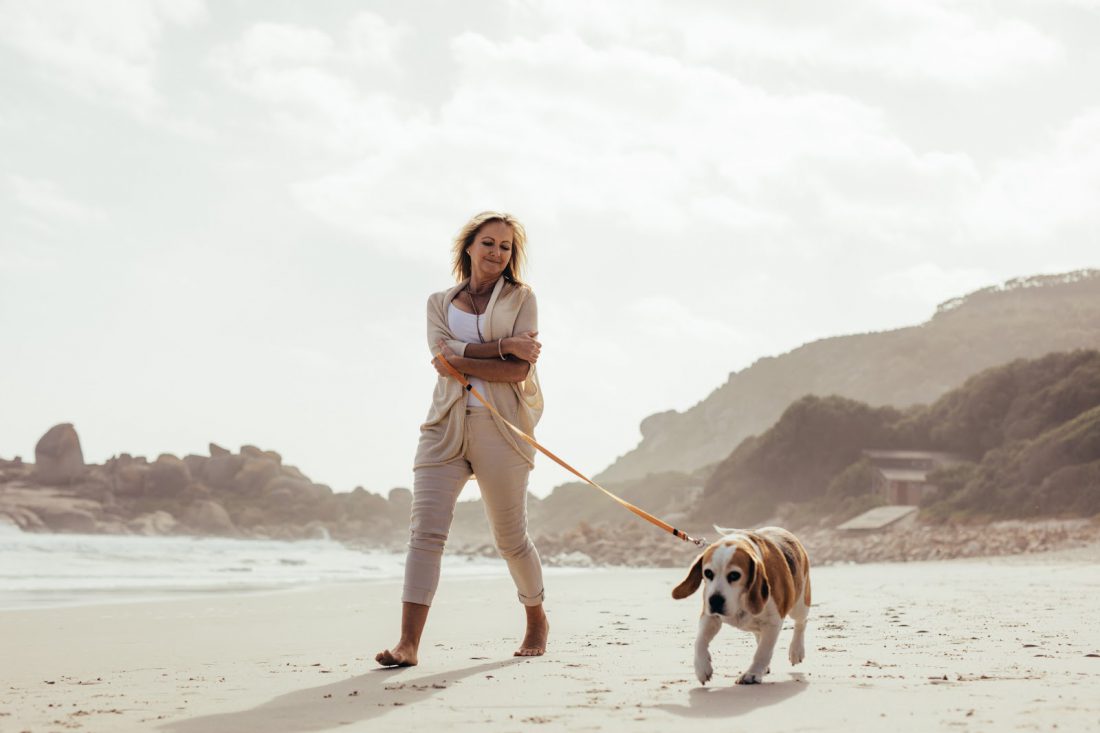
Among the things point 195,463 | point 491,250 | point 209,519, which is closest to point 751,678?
point 491,250

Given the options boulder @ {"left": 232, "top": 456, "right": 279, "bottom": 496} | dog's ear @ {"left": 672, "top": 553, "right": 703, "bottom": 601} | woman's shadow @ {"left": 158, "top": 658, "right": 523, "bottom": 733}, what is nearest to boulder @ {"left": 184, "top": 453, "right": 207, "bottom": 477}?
boulder @ {"left": 232, "top": 456, "right": 279, "bottom": 496}

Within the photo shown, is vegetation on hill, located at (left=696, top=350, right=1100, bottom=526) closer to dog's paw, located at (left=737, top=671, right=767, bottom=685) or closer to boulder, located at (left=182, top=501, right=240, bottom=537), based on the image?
dog's paw, located at (left=737, top=671, right=767, bottom=685)

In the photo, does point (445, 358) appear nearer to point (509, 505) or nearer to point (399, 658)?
point (509, 505)

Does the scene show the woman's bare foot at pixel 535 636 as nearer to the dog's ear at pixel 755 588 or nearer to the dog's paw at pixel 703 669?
the dog's paw at pixel 703 669

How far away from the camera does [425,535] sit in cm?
445

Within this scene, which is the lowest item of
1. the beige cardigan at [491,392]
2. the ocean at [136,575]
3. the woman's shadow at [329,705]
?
the ocean at [136,575]

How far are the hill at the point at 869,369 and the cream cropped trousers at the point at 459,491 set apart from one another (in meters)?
81.0

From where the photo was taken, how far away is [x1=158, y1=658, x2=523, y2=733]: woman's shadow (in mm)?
2959

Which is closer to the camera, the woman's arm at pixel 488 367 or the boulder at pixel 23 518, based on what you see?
the woman's arm at pixel 488 367

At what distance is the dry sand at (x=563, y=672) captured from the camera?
2959mm

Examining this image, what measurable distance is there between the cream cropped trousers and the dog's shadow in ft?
4.05

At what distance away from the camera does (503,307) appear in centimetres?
464

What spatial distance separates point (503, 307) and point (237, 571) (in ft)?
41.5

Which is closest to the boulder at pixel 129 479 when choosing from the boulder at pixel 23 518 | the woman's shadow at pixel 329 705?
the boulder at pixel 23 518
